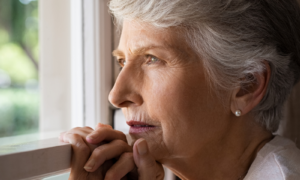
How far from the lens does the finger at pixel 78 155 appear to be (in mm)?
870

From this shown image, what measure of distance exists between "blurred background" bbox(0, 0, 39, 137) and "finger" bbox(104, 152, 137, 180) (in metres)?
0.55

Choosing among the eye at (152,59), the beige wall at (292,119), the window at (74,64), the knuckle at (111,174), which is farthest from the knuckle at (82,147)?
the beige wall at (292,119)

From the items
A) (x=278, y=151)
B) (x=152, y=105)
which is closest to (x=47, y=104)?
(x=152, y=105)

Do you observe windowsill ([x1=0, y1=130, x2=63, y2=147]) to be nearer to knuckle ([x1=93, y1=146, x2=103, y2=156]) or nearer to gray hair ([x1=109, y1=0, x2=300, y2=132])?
knuckle ([x1=93, y1=146, x2=103, y2=156])

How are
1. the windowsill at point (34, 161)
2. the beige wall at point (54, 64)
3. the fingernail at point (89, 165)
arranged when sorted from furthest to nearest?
the beige wall at point (54, 64) → the fingernail at point (89, 165) → the windowsill at point (34, 161)

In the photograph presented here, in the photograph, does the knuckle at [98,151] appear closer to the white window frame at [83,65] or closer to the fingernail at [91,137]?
the fingernail at [91,137]

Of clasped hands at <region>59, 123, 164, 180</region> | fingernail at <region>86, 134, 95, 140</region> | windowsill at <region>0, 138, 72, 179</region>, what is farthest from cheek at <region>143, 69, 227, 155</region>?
windowsill at <region>0, 138, 72, 179</region>

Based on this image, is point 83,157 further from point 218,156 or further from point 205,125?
point 218,156

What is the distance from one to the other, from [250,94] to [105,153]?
2.10ft

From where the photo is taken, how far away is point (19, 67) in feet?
4.07

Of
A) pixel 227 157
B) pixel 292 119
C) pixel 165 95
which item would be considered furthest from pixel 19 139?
pixel 292 119

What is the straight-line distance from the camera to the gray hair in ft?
3.41

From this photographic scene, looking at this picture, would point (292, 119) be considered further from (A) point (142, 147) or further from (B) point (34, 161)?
(B) point (34, 161)

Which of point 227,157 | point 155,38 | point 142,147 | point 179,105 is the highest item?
point 155,38
